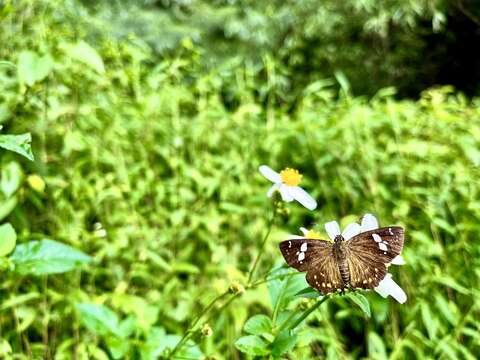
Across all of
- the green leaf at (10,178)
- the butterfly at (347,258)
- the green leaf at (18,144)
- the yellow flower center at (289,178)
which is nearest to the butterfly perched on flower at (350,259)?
the butterfly at (347,258)

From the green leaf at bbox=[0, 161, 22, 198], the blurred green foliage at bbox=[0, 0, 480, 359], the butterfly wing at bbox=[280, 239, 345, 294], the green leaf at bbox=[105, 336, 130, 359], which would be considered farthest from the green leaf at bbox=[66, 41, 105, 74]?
the butterfly wing at bbox=[280, 239, 345, 294]

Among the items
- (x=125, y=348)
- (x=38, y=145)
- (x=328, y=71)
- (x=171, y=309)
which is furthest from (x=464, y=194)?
(x=328, y=71)

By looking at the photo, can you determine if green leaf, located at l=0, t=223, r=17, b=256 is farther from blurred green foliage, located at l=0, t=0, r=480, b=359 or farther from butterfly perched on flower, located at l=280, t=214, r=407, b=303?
butterfly perched on flower, located at l=280, t=214, r=407, b=303

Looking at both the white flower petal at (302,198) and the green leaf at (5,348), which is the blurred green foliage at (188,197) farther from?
the white flower petal at (302,198)

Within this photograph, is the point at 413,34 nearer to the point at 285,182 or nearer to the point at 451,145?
the point at 451,145

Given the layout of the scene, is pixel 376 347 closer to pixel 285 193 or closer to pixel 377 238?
pixel 285 193

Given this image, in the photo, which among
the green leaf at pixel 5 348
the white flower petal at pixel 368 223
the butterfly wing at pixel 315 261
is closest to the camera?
the butterfly wing at pixel 315 261
